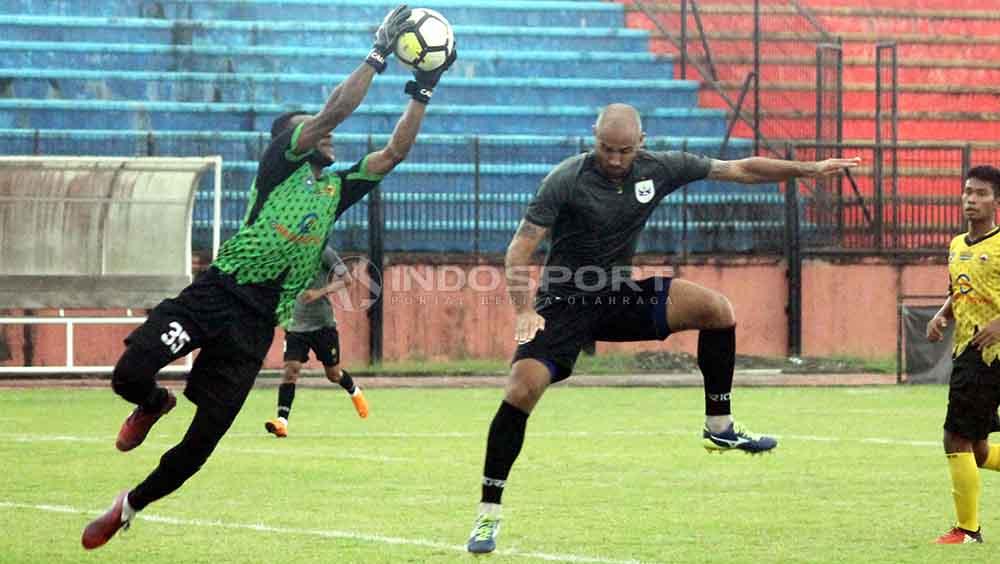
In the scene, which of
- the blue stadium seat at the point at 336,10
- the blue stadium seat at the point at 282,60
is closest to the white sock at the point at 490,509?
the blue stadium seat at the point at 282,60

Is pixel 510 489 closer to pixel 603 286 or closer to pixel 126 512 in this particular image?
pixel 603 286

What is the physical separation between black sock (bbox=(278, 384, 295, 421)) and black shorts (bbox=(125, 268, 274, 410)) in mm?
7746

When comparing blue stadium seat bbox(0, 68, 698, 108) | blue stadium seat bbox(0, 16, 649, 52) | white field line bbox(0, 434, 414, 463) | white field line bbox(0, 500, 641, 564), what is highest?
blue stadium seat bbox(0, 16, 649, 52)

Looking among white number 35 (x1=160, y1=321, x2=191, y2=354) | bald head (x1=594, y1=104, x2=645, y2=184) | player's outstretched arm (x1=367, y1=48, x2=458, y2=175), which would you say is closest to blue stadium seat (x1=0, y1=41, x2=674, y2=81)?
bald head (x1=594, y1=104, x2=645, y2=184)

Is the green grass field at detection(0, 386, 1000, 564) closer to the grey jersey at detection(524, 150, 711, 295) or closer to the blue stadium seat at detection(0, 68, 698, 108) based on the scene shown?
the grey jersey at detection(524, 150, 711, 295)

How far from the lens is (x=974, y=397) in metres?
A: 10.4

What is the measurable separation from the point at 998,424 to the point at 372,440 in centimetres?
704

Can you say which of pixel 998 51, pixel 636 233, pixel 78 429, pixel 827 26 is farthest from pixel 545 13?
pixel 636 233

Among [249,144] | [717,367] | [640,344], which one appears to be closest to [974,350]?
[717,367]

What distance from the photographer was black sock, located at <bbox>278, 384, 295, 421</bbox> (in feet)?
55.6

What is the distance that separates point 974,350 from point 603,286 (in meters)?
2.14

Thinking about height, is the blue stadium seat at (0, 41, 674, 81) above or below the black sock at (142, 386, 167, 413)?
above

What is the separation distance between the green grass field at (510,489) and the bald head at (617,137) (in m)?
2.01

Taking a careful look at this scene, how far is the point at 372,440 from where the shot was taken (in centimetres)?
A: 1645
